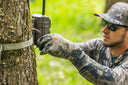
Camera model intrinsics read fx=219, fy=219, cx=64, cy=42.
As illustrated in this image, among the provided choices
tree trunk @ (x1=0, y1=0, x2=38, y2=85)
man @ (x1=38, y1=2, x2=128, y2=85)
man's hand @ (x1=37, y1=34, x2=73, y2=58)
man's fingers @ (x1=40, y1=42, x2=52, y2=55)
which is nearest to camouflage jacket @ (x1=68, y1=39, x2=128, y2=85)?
man @ (x1=38, y1=2, x2=128, y2=85)

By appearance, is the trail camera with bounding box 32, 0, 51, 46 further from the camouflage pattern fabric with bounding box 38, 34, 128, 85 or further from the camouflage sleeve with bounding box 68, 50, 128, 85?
the camouflage sleeve with bounding box 68, 50, 128, 85

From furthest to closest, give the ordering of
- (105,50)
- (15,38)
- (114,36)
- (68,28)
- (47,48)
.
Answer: (68,28) < (105,50) < (114,36) < (47,48) < (15,38)

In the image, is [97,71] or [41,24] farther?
[97,71]

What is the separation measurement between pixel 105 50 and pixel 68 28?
427 centimetres

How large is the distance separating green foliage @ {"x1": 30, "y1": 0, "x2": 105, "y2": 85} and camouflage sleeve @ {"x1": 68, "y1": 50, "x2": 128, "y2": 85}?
2.04 ft

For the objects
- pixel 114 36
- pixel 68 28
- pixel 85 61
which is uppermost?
pixel 114 36

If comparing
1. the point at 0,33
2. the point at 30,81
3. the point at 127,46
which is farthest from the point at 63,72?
the point at 0,33

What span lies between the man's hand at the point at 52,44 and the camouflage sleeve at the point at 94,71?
151 mm

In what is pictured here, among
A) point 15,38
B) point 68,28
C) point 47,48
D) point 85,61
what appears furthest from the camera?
point 68,28

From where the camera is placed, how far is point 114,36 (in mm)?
2416

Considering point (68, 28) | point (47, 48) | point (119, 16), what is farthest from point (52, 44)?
point (68, 28)

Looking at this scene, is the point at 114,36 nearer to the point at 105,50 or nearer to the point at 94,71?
the point at 105,50

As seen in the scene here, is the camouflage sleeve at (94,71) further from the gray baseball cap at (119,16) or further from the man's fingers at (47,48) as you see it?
the gray baseball cap at (119,16)

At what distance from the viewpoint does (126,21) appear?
2451 millimetres
